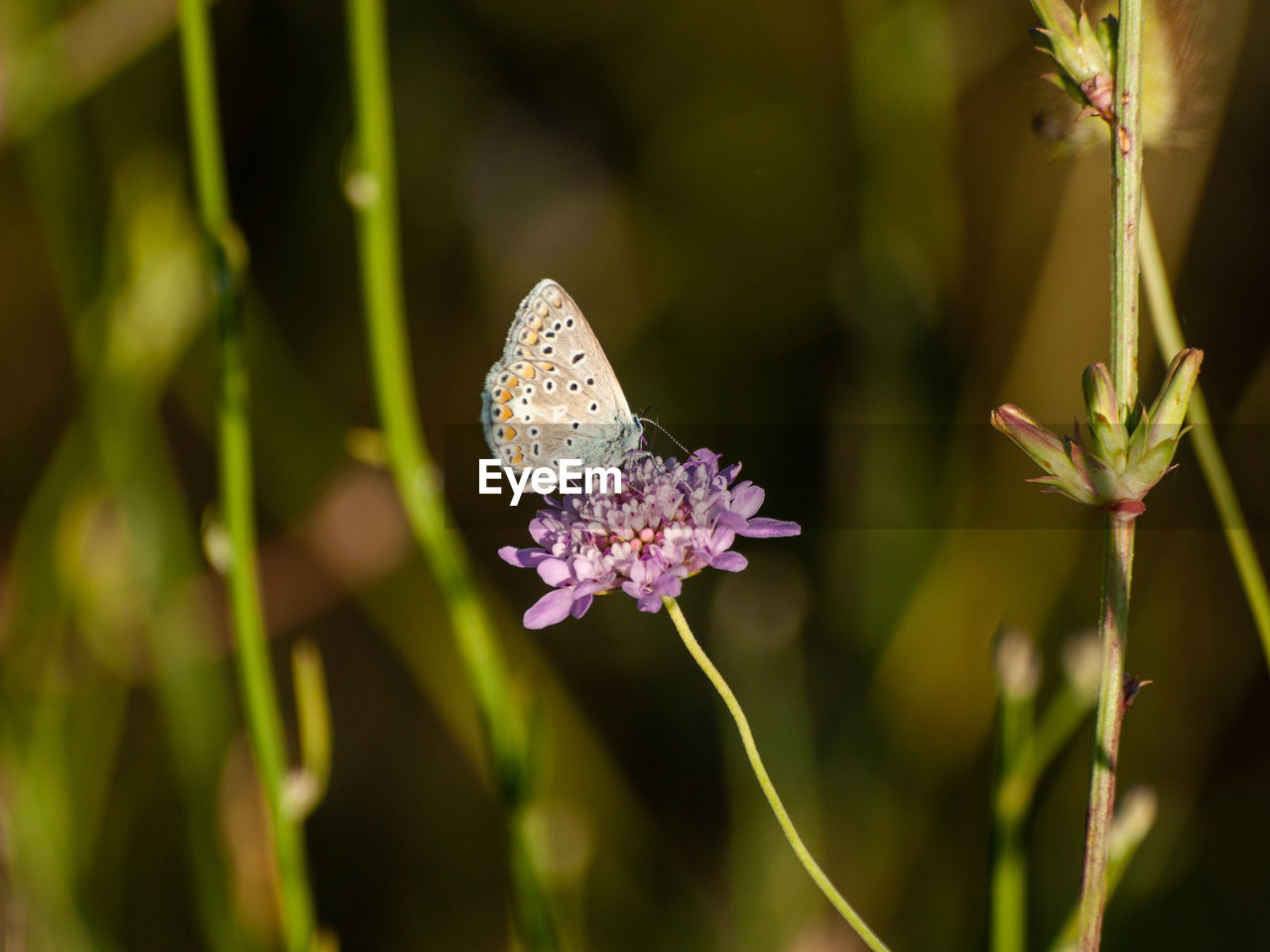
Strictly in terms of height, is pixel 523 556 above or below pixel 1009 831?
above

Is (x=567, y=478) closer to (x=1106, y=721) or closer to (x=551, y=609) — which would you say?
(x=551, y=609)

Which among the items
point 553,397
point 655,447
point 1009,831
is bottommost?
point 1009,831

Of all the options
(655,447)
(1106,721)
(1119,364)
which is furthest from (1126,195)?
(655,447)

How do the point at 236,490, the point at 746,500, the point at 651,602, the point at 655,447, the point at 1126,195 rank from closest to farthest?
the point at 1126,195, the point at 651,602, the point at 746,500, the point at 236,490, the point at 655,447

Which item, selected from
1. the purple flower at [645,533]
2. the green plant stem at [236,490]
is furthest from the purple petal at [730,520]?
the green plant stem at [236,490]

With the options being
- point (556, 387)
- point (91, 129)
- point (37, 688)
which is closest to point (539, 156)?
point (91, 129)

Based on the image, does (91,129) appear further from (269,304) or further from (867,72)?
Result: (867,72)
